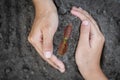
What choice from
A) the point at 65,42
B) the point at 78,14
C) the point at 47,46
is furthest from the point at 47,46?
the point at 78,14

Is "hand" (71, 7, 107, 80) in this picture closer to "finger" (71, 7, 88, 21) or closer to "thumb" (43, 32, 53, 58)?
"finger" (71, 7, 88, 21)

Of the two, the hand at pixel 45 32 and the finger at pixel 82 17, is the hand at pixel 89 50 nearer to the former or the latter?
the finger at pixel 82 17

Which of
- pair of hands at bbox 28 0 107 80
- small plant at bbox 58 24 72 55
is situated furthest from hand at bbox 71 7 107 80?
small plant at bbox 58 24 72 55

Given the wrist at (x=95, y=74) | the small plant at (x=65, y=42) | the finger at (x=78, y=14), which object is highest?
the finger at (x=78, y=14)

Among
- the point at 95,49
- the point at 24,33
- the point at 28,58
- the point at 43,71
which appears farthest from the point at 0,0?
the point at 95,49

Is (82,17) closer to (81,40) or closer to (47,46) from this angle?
(81,40)

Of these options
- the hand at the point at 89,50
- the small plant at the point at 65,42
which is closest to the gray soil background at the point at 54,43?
the small plant at the point at 65,42
